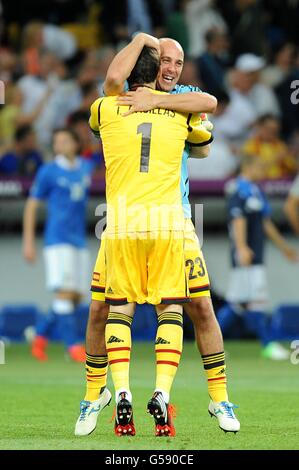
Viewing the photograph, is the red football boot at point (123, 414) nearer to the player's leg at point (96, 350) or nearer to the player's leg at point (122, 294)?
the player's leg at point (122, 294)

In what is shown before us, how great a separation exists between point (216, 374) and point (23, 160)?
9.62 m

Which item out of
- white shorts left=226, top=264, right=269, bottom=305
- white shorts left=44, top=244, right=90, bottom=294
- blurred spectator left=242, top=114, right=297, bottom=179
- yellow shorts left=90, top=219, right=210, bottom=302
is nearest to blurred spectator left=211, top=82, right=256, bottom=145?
blurred spectator left=242, top=114, right=297, bottom=179

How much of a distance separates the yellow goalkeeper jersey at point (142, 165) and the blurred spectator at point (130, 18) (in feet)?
39.2

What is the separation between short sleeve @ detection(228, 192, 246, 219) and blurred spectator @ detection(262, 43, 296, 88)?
197 inches

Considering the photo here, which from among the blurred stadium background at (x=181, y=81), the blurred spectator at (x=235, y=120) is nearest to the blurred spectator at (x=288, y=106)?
the blurred stadium background at (x=181, y=81)

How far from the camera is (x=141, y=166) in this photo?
7789 mm

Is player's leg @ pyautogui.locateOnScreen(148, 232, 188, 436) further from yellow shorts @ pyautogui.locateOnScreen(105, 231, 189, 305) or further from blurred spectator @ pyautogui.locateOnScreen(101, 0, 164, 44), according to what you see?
blurred spectator @ pyautogui.locateOnScreen(101, 0, 164, 44)

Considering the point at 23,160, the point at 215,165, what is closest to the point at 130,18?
the point at 215,165

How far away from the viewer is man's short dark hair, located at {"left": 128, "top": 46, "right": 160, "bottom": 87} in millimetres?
7844

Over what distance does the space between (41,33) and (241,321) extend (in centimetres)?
590

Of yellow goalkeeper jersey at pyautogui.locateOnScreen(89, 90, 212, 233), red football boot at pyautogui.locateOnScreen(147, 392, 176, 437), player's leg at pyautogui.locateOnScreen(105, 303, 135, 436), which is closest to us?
red football boot at pyautogui.locateOnScreen(147, 392, 176, 437)

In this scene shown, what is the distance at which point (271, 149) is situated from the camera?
17.5m

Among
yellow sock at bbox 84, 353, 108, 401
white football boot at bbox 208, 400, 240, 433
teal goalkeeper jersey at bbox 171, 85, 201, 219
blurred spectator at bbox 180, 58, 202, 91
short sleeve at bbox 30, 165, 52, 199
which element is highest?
blurred spectator at bbox 180, 58, 202, 91

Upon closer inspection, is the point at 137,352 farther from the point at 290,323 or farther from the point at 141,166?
the point at 141,166
